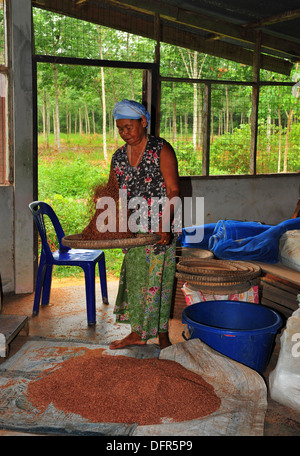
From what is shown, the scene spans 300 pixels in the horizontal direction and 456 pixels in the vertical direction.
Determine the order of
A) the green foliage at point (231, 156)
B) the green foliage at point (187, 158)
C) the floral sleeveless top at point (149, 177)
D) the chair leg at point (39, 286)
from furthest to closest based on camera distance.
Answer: the green foliage at point (187, 158)
the green foliage at point (231, 156)
the chair leg at point (39, 286)
the floral sleeveless top at point (149, 177)

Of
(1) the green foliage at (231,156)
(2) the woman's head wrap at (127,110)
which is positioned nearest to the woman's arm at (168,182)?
(2) the woman's head wrap at (127,110)

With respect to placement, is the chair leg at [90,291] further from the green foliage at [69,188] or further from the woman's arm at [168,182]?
the green foliage at [69,188]

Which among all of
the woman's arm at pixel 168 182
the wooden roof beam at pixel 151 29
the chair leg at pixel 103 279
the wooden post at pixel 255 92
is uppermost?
the wooden roof beam at pixel 151 29

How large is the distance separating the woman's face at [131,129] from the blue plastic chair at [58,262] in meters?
1.24

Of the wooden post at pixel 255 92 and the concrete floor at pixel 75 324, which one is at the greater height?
the wooden post at pixel 255 92

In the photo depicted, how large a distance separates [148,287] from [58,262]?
3.56 ft

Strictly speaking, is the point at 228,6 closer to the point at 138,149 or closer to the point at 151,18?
the point at 151,18

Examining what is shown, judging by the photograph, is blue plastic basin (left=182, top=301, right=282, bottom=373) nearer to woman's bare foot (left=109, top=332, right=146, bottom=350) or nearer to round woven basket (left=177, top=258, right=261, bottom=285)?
round woven basket (left=177, top=258, right=261, bottom=285)

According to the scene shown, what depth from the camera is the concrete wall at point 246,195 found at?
19.0ft

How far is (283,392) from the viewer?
2.54 metres

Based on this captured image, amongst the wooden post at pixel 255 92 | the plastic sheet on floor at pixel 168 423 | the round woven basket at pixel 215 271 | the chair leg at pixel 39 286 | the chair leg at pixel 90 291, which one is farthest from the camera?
the wooden post at pixel 255 92

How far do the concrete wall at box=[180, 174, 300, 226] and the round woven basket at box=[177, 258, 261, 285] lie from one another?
2031 millimetres

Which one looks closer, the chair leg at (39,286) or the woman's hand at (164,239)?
the woman's hand at (164,239)

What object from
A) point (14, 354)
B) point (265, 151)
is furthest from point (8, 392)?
point (265, 151)
